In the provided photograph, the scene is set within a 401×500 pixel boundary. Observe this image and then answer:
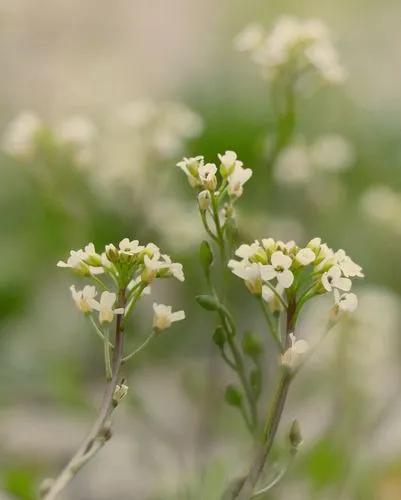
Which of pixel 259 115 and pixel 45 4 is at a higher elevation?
pixel 45 4

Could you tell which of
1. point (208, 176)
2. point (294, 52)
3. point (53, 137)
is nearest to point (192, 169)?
point (208, 176)

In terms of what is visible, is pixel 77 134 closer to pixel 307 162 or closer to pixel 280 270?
pixel 307 162

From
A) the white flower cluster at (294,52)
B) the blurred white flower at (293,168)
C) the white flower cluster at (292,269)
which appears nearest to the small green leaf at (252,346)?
the white flower cluster at (292,269)

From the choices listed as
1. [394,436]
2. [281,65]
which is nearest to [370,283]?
[394,436]

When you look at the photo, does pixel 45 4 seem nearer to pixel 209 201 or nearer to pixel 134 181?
pixel 134 181

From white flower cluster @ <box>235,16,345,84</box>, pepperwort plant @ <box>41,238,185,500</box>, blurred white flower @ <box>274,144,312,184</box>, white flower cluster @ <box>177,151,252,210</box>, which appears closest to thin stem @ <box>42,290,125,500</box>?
pepperwort plant @ <box>41,238,185,500</box>

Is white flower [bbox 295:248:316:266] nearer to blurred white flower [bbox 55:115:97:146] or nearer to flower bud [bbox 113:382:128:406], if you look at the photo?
flower bud [bbox 113:382:128:406]

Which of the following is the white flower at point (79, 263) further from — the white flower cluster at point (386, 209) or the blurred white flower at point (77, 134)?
the white flower cluster at point (386, 209)
